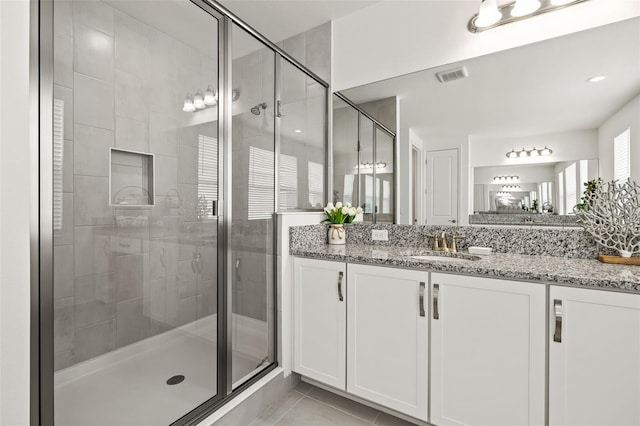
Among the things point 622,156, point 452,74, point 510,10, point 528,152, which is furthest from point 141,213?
point 622,156

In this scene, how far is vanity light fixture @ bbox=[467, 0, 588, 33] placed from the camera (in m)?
1.61

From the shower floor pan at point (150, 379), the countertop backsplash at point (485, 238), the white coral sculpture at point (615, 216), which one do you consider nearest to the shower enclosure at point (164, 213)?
the shower floor pan at point (150, 379)

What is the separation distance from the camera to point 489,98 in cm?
187

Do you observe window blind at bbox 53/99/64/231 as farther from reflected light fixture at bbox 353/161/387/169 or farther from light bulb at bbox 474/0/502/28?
light bulb at bbox 474/0/502/28

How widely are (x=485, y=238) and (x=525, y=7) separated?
131cm

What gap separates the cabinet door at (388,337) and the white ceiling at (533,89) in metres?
1.12

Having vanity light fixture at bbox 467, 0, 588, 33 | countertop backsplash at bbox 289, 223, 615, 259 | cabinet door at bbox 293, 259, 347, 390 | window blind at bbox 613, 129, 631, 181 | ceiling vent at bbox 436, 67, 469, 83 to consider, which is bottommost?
cabinet door at bbox 293, 259, 347, 390

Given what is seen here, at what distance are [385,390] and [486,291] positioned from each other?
0.76 metres

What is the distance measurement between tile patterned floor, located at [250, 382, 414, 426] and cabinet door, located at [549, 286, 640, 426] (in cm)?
80

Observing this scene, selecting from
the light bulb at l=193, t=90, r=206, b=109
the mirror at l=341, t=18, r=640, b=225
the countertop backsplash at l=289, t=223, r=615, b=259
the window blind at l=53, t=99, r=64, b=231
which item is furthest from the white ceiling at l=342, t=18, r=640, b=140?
the window blind at l=53, t=99, r=64, b=231

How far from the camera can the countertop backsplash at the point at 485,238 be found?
63.6 inches

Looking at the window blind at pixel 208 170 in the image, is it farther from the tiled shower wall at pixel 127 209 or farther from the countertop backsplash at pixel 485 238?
the countertop backsplash at pixel 485 238

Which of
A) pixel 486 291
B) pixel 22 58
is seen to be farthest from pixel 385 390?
pixel 22 58

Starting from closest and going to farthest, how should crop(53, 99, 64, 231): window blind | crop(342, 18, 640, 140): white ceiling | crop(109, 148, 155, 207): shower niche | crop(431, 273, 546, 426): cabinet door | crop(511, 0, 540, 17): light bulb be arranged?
crop(53, 99, 64, 231): window blind, crop(431, 273, 546, 426): cabinet door, crop(109, 148, 155, 207): shower niche, crop(342, 18, 640, 140): white ceiling, crop(511, 0, 540, 17): light bulb
